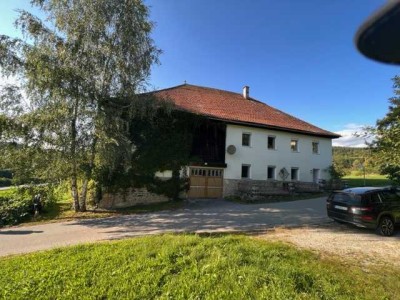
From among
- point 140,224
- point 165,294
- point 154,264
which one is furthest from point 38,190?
point 165,294

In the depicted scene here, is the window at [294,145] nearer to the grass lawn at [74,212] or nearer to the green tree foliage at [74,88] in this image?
the grass lawn at [74,212]

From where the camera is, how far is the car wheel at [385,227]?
37.0ft

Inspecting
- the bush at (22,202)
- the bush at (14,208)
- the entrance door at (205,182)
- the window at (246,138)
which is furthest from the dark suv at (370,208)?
the bush at (14,208)

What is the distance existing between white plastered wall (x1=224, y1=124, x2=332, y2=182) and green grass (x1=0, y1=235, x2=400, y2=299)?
1535 cm

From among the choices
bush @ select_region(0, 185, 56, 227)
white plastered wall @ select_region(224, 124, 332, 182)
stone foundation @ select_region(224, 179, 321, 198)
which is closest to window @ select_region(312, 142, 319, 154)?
white plastered wall @ select_region(224, 124, 332, 182)

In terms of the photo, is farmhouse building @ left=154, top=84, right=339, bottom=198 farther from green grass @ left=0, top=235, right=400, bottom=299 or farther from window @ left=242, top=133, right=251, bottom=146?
green grass @ left=0, top=235, right=400, bottom=299

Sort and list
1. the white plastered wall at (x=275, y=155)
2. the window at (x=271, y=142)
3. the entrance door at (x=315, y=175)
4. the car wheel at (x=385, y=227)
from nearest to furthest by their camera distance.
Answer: the car wheel at (x=385, y=227) < the white plastered wall at (x=275, y=155) < the window at (x=271, y=142) < the entrance door at (x=315, y=175)

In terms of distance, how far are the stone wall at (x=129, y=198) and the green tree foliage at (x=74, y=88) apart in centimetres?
174

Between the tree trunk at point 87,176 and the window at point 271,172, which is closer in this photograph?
the tree trunk at point 87,176

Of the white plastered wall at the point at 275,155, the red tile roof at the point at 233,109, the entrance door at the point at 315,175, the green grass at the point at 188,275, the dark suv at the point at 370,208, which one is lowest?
the green grass at the point at 188,275

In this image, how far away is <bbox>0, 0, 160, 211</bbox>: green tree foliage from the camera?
574 inches

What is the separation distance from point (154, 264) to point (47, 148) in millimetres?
10870

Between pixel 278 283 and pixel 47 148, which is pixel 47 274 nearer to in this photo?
pixel 278 283

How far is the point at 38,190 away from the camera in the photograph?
15.9m
